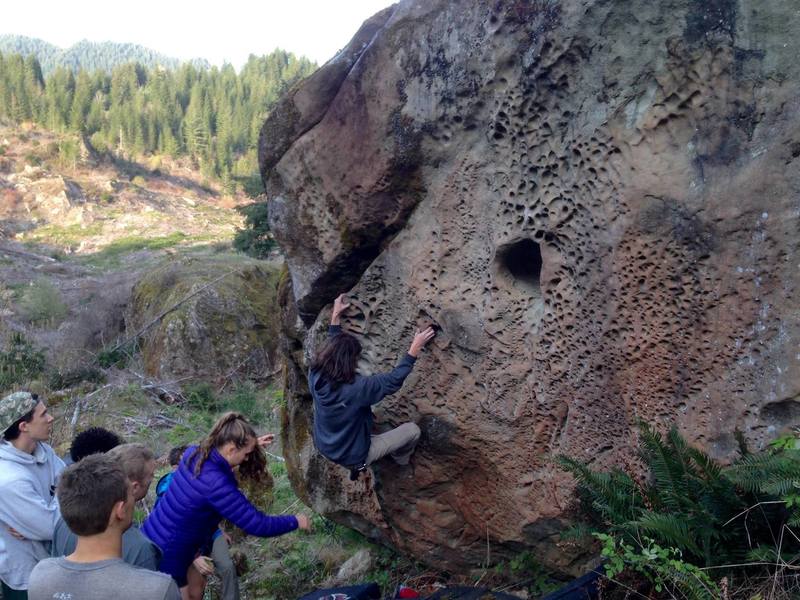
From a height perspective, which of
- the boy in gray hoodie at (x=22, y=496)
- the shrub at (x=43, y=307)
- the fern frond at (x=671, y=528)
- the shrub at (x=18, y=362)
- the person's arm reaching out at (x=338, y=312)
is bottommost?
the shrub at (x=43, y=307)

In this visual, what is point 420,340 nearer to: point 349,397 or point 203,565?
point 349,397

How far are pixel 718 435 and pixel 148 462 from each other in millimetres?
2787

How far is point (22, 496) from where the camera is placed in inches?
145

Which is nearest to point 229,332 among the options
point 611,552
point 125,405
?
point 125,405

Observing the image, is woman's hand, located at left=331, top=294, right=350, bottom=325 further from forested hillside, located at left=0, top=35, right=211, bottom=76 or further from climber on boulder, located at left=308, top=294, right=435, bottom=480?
forested hillside, located at left=0, top=35, right=211, bottom=76

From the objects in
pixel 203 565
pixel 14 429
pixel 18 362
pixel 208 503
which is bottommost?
pixel 18 362

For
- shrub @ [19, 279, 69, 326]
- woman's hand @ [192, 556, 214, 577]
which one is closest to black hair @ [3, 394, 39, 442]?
woman's hand @ [192, 556, 214, 577]

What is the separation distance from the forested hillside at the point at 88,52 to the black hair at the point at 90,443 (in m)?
178

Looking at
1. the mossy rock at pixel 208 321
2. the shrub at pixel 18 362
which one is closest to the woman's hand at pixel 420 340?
the mossy rock at pixel 208 321

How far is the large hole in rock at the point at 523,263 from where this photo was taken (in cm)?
435

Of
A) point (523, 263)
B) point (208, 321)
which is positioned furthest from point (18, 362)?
point (523, 263)

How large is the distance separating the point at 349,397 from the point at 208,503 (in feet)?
3.06

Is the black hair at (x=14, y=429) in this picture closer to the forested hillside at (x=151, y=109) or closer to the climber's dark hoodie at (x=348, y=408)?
the climber's dark hoodie at (x=348, y=408)

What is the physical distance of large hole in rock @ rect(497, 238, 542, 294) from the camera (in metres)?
4.35
